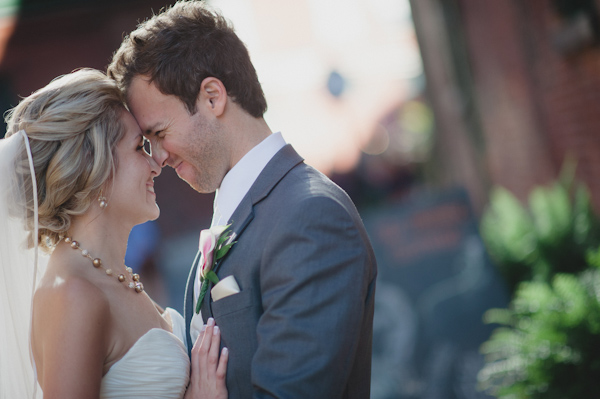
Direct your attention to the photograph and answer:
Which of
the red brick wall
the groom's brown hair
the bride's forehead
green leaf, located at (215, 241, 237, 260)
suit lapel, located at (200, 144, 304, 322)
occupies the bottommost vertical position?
the red brick wall

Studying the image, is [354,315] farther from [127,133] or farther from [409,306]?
[409,306]

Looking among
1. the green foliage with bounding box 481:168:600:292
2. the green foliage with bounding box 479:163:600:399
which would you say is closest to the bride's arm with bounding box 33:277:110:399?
the green foliage with bounding box 479:163:600:399

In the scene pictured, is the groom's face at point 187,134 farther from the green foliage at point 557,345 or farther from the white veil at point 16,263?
the green foliage at point 557,345

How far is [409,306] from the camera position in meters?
5.20

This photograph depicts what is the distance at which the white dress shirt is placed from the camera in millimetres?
2090

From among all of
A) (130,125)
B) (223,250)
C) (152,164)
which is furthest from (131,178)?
(223,250)

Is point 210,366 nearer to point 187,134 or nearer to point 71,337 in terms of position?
point 71,337

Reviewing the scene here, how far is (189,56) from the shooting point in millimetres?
2127

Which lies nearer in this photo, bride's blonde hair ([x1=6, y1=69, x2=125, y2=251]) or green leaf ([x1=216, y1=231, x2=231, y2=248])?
green leaf ([x1=216, y1=231, x2=231, y2=248])

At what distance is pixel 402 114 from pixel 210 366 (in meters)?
8.37

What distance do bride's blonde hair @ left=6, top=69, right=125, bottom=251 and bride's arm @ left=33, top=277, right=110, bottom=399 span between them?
362mm

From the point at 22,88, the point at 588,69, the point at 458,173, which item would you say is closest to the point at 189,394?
the point at 588,69

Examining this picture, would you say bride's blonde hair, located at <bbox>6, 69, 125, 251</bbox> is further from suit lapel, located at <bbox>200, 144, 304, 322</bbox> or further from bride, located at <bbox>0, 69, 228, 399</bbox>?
suit lapel, located at <bbox>200, 144, 304, 322</bbox>

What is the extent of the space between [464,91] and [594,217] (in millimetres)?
3290
